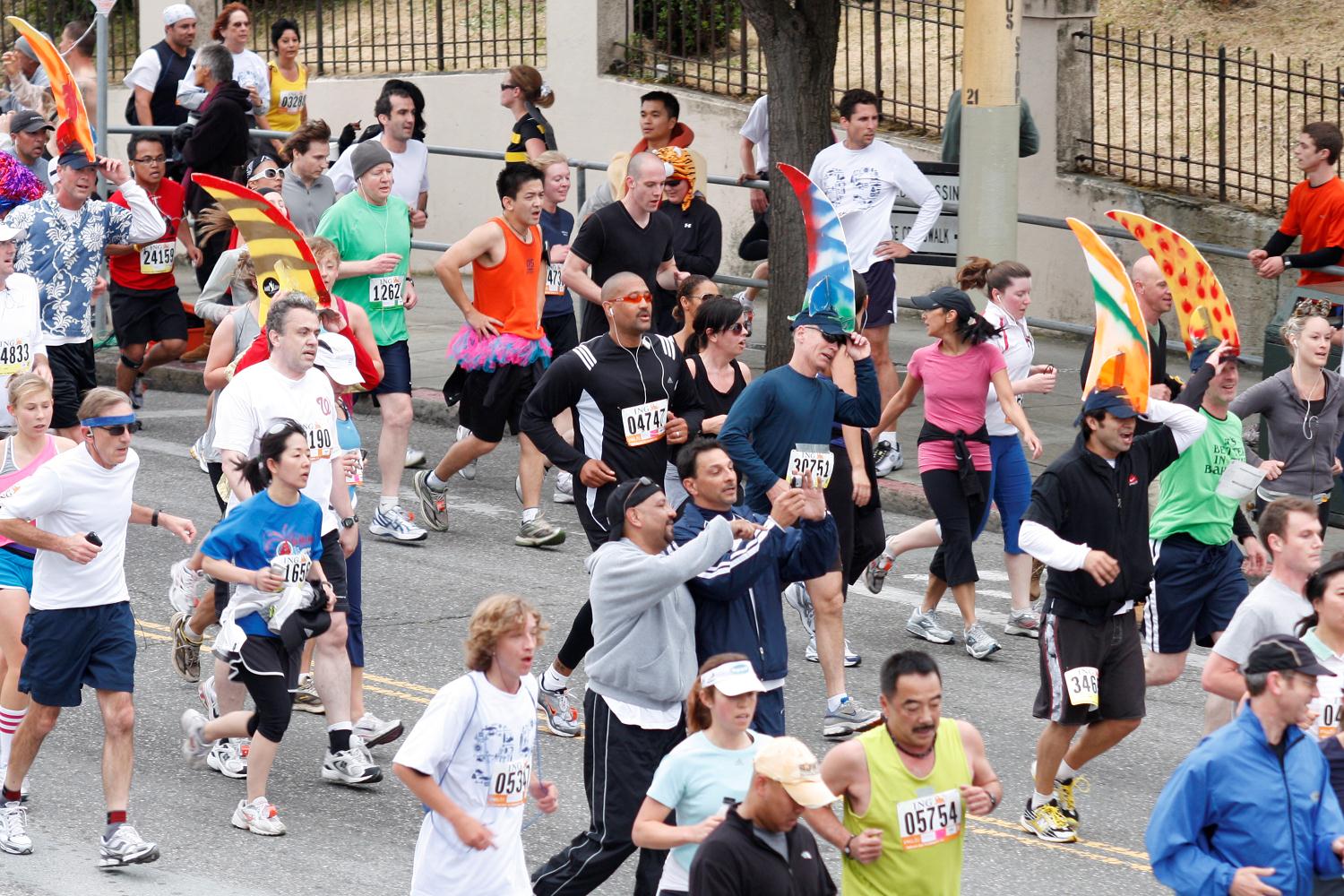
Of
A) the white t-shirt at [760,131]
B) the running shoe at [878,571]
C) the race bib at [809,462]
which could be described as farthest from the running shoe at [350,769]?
the white t-shirt at [760,131]

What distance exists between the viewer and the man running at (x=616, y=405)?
888 cm

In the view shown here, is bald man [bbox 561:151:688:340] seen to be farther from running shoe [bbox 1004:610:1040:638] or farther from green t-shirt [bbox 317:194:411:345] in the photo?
running shoe [bbox 1004:610:1040:638]

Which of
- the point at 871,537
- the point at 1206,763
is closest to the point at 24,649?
the point at 871,537

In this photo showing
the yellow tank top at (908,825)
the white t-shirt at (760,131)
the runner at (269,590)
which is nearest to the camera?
the yellow tank top at (908,825)

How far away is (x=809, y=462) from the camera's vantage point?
27.7ft

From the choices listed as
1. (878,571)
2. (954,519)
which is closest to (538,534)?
(878,571)

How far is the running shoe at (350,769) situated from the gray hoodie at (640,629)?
68.3 inches

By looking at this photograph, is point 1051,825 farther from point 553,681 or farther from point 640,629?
point 553,681

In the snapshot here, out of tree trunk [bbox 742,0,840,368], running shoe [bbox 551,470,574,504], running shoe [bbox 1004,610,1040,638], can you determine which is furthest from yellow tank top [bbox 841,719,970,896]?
tree trunk [bbox 742,0,840,368]

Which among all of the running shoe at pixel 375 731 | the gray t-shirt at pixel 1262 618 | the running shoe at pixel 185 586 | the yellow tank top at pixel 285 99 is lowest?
the running shoe at pixel 375 731

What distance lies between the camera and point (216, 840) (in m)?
7.44

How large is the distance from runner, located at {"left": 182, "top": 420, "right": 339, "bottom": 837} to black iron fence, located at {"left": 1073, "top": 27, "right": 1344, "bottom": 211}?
10019mm

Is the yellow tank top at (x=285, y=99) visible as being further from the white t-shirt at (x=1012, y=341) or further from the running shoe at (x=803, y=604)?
the running shoe at (x=803, y=604)

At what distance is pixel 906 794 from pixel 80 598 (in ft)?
11.0
